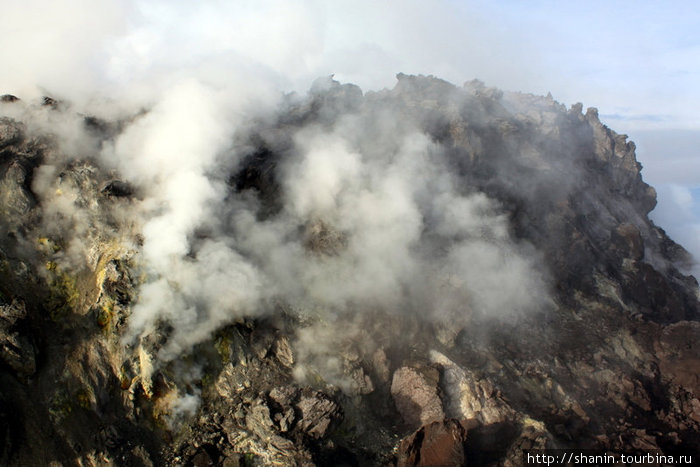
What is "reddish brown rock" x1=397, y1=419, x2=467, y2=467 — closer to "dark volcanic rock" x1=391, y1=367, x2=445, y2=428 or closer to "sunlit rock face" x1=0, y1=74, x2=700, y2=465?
"sunlit rock face" x1=0, y1=74, x2=700, y2=465

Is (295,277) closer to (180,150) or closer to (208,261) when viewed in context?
(208,261)

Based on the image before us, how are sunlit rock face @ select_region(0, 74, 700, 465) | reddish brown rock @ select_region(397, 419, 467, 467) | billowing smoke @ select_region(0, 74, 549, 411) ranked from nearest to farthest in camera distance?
reddish brown rock @ select_region(397, 419, 467, 467), sunlit rock face @ select_region(0, 74, 700, 465), billowing smoke @ select_region(0, 74, 549, 411)

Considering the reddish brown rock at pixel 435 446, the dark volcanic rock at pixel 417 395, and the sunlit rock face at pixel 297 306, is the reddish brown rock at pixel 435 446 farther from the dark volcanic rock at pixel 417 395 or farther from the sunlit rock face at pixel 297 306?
the dark volcanic rock at pixel 417 395

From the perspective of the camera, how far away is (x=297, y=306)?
15.9 m

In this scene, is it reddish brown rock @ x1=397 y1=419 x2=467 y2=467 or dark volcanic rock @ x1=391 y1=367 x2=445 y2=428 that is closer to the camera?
reddish brown rock @ x1=397 y1=419 x2=467 y2=467

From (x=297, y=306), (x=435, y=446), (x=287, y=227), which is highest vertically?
(x=287, y=227)

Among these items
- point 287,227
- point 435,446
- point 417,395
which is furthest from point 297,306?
point 435,446

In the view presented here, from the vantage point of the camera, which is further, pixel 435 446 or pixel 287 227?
pixel 287 227

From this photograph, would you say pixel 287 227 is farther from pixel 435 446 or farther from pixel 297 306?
pixel 435 446

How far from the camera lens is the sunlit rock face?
12.5m

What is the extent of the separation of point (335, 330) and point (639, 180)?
34.4m

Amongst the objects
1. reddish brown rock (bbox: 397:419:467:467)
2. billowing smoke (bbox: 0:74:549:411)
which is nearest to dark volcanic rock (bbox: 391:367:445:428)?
reddish brown rock (bbox: 397:419:467:467)

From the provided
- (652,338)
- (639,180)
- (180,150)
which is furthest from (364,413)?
(639,180)

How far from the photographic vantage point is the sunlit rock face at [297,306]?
41.1ft
